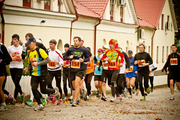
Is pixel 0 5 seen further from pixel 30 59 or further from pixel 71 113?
pixel 71 113

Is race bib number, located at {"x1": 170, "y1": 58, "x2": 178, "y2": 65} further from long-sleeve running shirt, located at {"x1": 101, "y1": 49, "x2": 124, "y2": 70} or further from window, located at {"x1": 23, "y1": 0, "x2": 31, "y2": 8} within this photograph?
window, located at {"x1": 23, "y1": 0, "x2": 31, "y2": 8}

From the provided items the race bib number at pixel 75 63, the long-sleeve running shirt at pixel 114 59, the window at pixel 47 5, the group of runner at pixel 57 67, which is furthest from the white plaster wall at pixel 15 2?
the race bib number at pixel 75 63

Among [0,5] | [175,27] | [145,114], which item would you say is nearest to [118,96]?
[145,114]

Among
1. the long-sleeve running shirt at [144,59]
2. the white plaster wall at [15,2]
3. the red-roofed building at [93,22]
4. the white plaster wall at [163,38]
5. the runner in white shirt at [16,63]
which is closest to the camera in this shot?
the runner in white shirt at [16,63]

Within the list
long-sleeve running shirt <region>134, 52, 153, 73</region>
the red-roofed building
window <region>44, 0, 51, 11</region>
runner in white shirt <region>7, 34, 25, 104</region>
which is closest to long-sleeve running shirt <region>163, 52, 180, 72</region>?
long-sleeve running shirt <region>134, 52, 153, 73</region>

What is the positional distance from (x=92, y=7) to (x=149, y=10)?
1726cm

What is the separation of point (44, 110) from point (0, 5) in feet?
32.6

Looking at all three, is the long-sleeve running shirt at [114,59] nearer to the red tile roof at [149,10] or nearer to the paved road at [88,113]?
the paved road at [88,113]

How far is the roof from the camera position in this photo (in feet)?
92.0

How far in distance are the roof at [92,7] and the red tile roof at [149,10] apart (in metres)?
11.7

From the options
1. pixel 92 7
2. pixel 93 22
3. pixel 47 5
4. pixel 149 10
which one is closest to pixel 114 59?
pixel 47 5

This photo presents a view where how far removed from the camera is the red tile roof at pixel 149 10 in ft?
141

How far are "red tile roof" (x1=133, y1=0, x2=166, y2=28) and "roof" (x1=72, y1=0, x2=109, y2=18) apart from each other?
38.2ft

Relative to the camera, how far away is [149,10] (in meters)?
45.2
